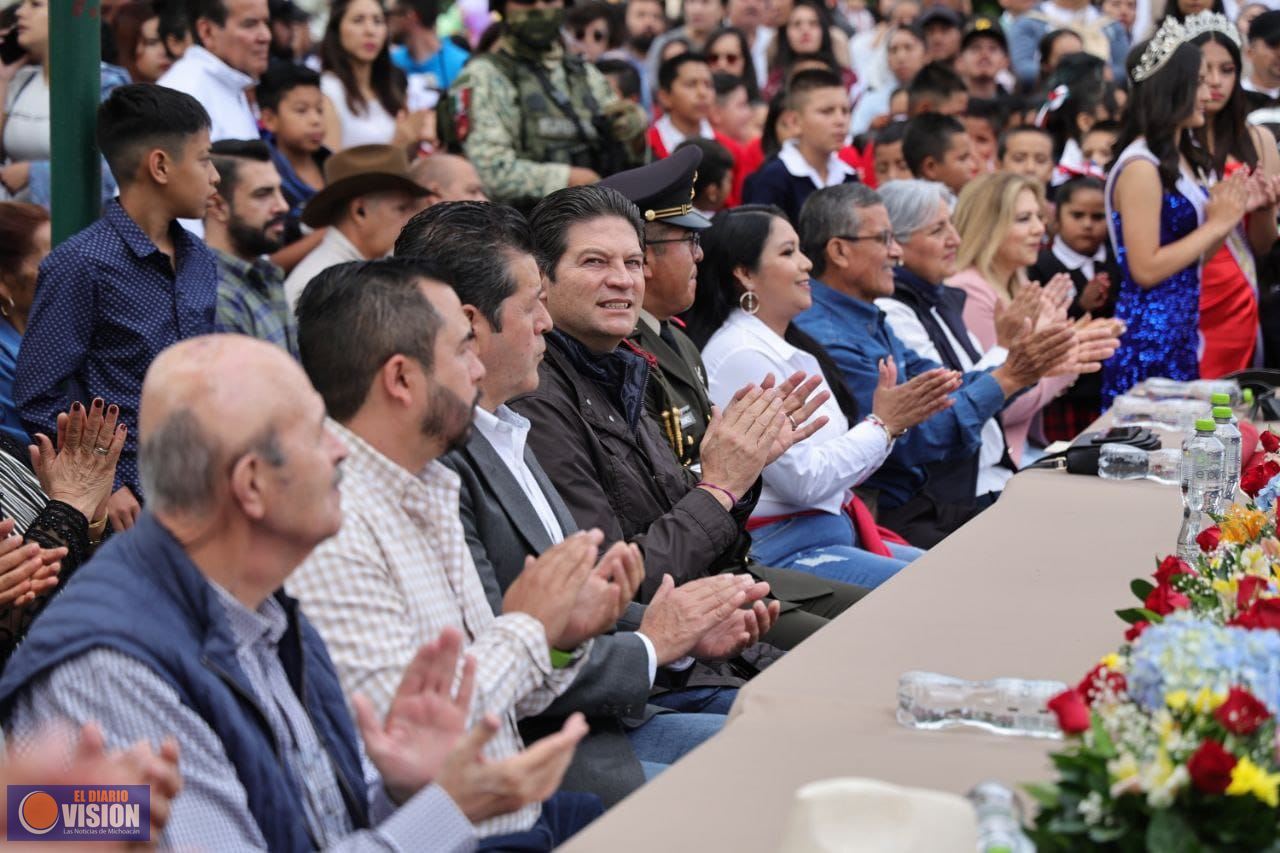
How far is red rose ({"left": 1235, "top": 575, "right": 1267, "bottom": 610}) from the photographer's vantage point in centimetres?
227

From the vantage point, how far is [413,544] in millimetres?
2574

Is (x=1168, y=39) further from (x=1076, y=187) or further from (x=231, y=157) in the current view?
(x=231, y=157)

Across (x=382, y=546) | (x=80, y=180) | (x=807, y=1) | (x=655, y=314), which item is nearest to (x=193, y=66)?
(x=80, y=180)

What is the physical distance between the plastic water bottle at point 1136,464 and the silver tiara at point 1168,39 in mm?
2551

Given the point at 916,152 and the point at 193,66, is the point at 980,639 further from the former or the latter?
the point at 916,152

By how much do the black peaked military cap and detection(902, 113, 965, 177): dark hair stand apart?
142 inches

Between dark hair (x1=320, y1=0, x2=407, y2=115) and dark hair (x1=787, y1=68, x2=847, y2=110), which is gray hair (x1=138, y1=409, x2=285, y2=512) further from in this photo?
dark hair (x1=787, y1=68, x2=847, y2=110)

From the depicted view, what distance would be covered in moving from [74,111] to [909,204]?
120 inches

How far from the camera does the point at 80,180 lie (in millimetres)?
4223

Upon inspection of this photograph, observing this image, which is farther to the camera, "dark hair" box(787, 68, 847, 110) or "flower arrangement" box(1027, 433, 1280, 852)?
"dark hair" box(787, 68, 847, 110)

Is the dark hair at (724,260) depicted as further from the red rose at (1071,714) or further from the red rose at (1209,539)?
the red rose at (1071,714)

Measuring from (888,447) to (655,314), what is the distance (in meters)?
0.76

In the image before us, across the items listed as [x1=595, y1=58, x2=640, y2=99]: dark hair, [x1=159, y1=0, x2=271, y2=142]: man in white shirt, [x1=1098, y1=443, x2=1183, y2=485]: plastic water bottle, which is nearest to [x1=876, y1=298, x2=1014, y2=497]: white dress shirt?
[x1=1098, y1=443, x2=1183, y2=485]: plastic water bottle

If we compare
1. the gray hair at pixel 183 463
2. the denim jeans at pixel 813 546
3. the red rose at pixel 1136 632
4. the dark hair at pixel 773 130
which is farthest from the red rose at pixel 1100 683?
the dark hair at pixel 773 130
